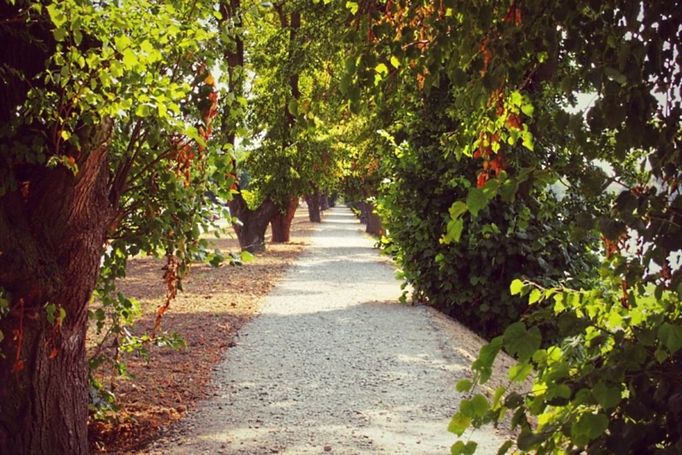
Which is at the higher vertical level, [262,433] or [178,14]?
[178,14]

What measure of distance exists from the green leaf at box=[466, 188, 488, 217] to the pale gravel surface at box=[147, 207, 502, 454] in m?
4.00

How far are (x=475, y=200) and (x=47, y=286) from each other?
343 centimetres

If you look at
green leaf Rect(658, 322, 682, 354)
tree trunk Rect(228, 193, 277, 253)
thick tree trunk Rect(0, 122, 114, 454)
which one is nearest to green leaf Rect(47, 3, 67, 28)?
thick tree trunk Rect(0, 122, 114, 454)

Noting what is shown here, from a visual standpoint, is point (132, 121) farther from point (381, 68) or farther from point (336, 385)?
point (336, 385)

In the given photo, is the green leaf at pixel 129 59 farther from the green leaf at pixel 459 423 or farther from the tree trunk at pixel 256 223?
the tree trunk at pixel 256 223

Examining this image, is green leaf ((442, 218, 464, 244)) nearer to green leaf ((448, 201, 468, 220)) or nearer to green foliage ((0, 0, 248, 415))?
green leaf ((448, 201, 468, 220))

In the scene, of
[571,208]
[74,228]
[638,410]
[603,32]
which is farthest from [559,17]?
[571,208]

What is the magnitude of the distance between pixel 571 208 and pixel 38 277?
25.3ft

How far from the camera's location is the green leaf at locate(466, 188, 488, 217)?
1.86 m

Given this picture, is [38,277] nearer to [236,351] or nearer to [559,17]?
[559,17]

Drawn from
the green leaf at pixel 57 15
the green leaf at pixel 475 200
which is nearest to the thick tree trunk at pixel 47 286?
the green leaf at pixel 57 15

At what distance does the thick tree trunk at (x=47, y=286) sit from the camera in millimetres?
4520

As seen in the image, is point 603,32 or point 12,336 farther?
point 12,336

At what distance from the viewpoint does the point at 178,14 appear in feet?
15.6
